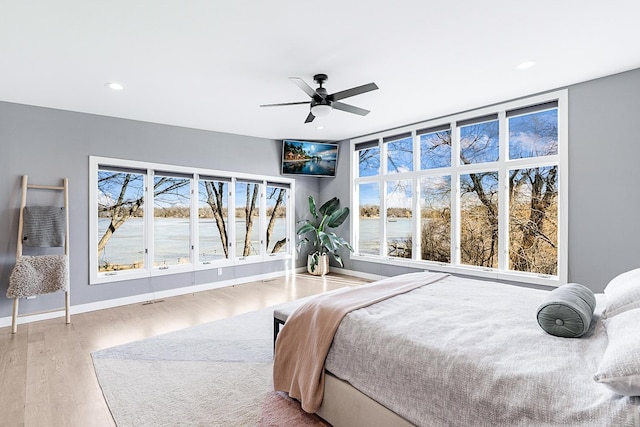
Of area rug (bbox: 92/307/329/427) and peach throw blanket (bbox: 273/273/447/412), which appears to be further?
area rug (bbox: 92/307/329/427)

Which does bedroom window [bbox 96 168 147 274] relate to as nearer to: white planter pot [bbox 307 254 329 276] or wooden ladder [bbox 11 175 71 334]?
wooden ladder [bbox 11 175 71 334]

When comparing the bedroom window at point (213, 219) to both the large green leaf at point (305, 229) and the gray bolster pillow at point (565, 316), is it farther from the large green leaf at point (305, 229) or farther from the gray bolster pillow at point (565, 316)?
the gray bolster pillow at point (565, 316)

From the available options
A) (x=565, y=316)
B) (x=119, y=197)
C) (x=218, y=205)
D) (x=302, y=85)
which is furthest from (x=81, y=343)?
(x=565, y=316)

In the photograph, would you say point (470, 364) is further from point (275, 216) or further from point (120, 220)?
point (275, 216)

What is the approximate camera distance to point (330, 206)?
6.68 meters

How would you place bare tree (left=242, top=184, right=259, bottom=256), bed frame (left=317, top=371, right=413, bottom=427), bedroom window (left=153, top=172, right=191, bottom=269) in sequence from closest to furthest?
bed frame (left=317, top=371, right=413, bottom=427) → bedroom window (left=153, top=172, right=191, bottom=269) → bare tree (left=242, top=184, right=259, bottom=256)

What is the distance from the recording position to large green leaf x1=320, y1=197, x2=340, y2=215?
6.65 m

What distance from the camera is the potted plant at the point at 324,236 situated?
20.8ft

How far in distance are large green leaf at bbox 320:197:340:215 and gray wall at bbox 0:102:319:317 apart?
2.33m

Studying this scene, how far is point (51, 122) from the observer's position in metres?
4.07

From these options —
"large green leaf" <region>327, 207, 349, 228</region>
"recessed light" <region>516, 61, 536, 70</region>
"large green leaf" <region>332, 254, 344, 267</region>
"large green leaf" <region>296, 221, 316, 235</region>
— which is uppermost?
"recessed light" <region>516, 61, 536, 70</region>

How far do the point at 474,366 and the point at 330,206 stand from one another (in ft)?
17.7

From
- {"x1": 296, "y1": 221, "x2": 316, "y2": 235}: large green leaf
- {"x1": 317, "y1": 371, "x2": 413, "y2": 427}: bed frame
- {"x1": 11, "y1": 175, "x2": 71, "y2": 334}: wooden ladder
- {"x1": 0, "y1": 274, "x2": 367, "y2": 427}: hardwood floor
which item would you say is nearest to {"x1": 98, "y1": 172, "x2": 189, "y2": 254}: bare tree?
{"x1": 11, "y1": 175, "x2": 71, "y2": 334}: wooden ladder

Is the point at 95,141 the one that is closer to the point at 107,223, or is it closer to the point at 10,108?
the point at 10,108
